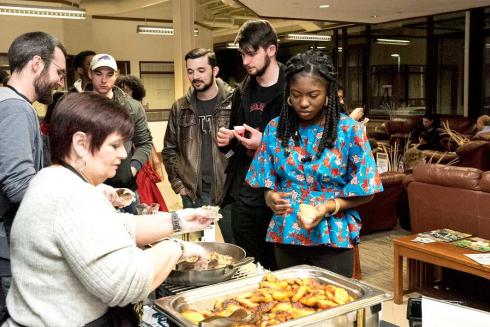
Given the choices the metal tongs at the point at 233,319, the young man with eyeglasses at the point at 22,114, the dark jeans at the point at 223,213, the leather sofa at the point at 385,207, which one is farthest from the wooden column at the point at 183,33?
the metal tongs at the point at 233,319

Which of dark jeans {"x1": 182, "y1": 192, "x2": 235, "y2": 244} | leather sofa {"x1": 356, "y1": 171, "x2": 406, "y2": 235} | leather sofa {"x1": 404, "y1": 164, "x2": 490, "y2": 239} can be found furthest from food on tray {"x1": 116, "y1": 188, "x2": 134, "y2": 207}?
leather sofa {"x1": 356, "y1": 171, "x2": 406, "y2": 235}

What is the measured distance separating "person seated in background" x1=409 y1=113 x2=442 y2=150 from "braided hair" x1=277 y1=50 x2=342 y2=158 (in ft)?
23.8

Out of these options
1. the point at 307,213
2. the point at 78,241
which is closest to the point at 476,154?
the point at 307,213

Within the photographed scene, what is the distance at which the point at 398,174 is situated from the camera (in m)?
5.29

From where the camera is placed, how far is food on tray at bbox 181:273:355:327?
1389mm

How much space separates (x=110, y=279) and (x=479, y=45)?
32.8 feet

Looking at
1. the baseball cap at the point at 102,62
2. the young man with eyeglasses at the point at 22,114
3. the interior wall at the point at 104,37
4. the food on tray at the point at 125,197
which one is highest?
the interior wall at the point at 104,37

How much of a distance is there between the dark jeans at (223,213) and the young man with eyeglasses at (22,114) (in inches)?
46.6

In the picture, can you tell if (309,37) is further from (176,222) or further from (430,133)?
(176,222)

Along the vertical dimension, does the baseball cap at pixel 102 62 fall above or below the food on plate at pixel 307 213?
above

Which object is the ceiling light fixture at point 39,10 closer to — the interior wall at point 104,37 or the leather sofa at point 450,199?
the interior wall at point 104,37

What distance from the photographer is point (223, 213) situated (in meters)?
2.97

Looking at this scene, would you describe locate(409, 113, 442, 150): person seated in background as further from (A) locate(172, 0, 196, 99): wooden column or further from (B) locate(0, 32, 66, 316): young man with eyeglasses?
(B) locate(0, 32, 66, 316): young man with eyeglasses

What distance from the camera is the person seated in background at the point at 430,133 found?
8.63 metres
